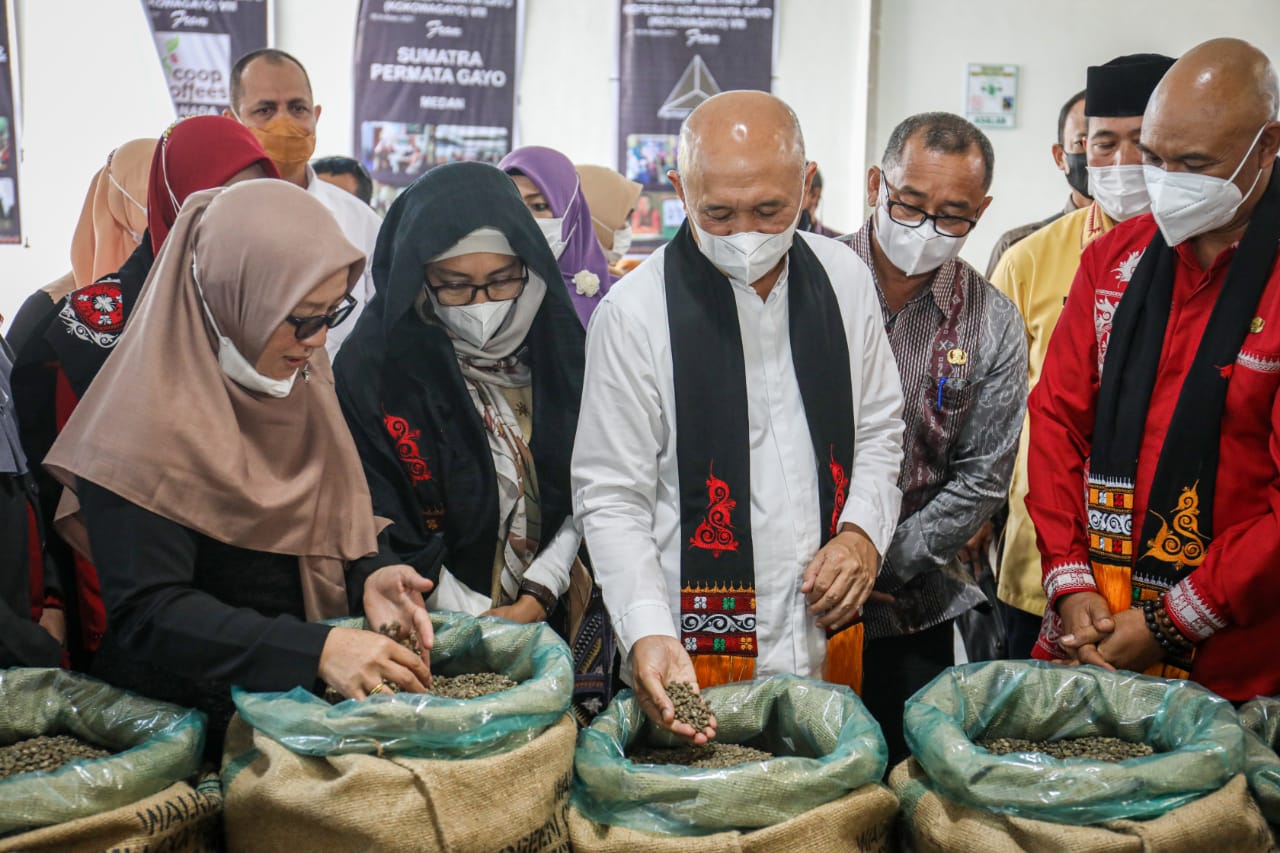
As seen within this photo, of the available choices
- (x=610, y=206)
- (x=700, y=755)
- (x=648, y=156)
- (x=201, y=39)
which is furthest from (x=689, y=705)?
(x=201, y=39)

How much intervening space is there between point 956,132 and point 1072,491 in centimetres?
73

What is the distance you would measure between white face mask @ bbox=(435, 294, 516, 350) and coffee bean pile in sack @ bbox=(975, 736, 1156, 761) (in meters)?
1.03

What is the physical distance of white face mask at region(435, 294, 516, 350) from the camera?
1985 millimetres

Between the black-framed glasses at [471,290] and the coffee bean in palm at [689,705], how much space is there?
0.77 m

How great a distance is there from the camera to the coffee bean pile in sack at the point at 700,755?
1.59 meters

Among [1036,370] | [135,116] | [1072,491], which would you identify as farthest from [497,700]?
[135,116]

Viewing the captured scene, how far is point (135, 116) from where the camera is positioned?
5.46 m

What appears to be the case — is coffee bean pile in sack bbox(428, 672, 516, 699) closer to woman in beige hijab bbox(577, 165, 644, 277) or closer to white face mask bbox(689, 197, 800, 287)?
white face mask bbox(689, 197, 800, 287)

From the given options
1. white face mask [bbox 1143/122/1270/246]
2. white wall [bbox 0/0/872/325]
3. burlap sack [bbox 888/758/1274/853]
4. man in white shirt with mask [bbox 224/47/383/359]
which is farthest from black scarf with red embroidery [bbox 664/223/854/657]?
white wall [bbox 0/0/872/325]

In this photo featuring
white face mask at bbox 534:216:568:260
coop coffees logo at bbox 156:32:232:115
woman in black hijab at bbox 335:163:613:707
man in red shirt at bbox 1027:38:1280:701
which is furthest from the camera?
coop coffees logo at bbox 156:32:232:115

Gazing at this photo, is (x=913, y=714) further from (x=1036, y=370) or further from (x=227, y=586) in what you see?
(x=1036, y=370)

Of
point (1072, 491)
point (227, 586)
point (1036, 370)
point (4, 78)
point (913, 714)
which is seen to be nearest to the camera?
point (913, 714)

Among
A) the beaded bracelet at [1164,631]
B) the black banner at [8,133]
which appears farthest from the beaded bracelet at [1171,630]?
the black banner at [8,133]

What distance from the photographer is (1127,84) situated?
2.74 meters
